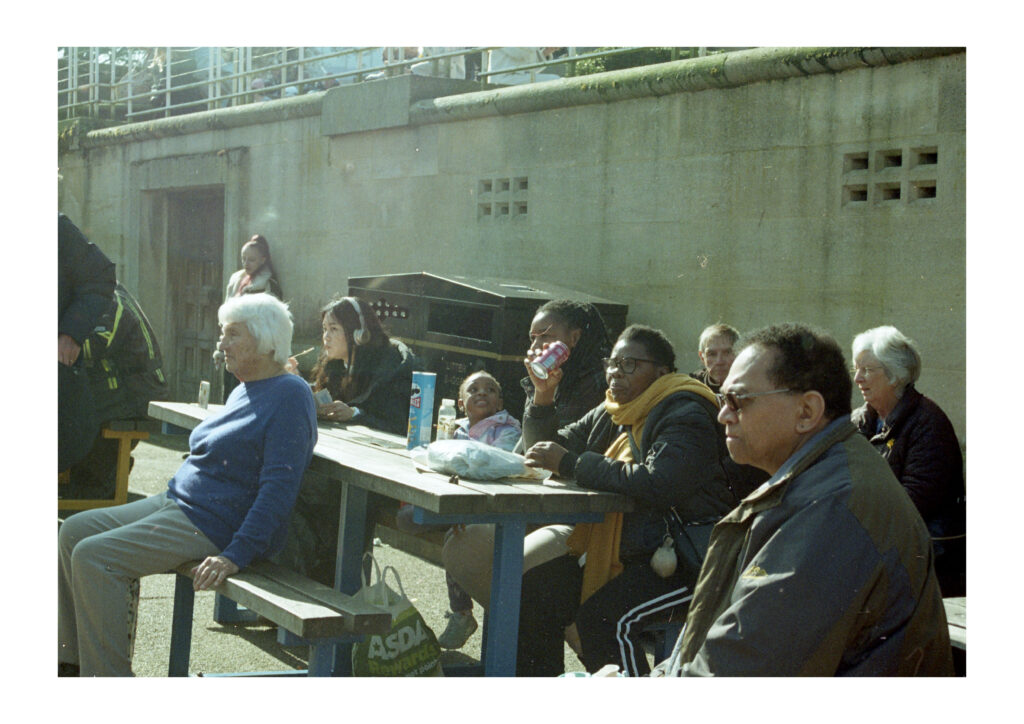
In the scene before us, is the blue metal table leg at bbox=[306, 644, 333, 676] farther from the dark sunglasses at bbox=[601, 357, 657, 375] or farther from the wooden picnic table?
the dark sunglasses at bbox=[601, 357, 657, 375]

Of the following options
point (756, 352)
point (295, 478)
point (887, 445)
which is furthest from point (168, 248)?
point (756, 352)

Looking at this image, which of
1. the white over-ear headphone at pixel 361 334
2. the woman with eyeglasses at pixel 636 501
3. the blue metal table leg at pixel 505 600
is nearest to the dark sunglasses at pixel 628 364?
the woman with eyeglasses at pixel 636 501

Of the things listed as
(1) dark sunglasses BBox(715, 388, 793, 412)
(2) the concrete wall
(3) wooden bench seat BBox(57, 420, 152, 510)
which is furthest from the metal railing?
(1) dark sunglasses BBox(715, 388, 793, 412)

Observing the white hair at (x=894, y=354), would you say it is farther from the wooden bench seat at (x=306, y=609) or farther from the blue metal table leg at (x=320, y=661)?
the blue metal table leg at (x=320, y=661)

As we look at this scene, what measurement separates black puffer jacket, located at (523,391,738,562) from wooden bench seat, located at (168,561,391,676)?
0.75 metres

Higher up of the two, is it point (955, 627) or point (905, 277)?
point (905, 277)

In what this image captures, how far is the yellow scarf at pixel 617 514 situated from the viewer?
11.4ft

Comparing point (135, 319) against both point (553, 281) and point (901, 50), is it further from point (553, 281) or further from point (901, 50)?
point (901, 50)

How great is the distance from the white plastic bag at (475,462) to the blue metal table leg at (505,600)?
0.16m

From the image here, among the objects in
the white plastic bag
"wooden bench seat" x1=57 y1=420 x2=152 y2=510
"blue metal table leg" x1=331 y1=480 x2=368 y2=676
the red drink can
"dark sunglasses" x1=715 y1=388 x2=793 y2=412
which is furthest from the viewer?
"wooden bench seat" x1=57 y1=420 x2=152 y2=510

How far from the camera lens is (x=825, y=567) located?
2.24 metres

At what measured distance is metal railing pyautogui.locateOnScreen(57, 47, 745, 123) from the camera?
532cm

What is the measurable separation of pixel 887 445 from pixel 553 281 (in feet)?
9.26

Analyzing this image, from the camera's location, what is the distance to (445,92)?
23.2ft
